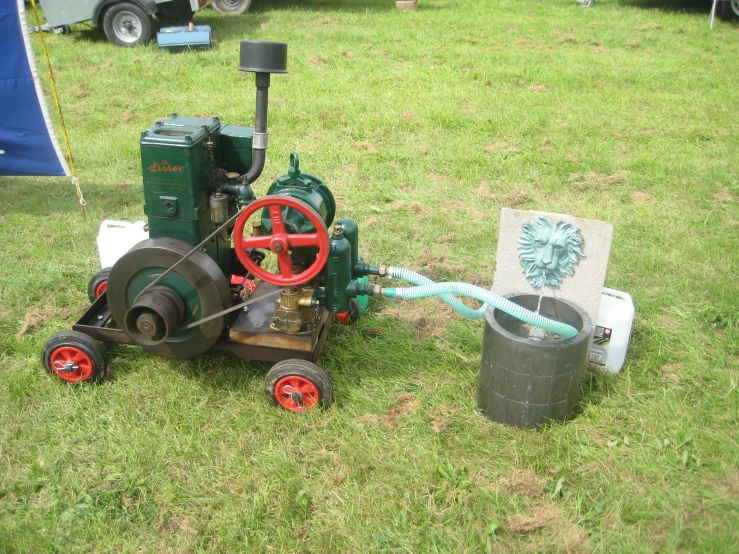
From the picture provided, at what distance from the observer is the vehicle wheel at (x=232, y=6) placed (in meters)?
11.7

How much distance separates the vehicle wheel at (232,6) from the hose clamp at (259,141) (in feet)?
32.1

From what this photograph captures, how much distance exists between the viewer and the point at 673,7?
12922mm

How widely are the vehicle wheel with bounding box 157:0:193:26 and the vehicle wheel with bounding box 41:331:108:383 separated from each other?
330 inches

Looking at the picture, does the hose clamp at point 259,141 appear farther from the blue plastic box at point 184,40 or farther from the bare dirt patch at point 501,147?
the blue plastic box at point 184,40

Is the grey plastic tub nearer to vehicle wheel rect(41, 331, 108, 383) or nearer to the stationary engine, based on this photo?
the stationary engine

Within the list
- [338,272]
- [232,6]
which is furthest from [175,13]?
[338,272]

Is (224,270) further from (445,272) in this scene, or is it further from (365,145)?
(365,145)

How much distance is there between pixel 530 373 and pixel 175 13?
9.67 m

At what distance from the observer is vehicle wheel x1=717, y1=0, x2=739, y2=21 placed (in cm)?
1175

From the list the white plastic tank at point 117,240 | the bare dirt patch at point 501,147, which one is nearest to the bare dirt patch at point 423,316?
the white plastic tank at point 117,240

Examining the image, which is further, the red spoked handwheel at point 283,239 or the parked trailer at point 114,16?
the parked trailer at point 114,16

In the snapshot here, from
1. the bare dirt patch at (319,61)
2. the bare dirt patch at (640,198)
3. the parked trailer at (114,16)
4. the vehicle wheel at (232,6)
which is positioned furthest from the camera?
the vehicle wheel at (232,6)

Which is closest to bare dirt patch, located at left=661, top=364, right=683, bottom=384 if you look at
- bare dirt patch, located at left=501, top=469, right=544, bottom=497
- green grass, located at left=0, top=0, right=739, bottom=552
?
green grass, located at left=0, top=0, right=739, bottom=552

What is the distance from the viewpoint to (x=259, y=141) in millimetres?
2959
